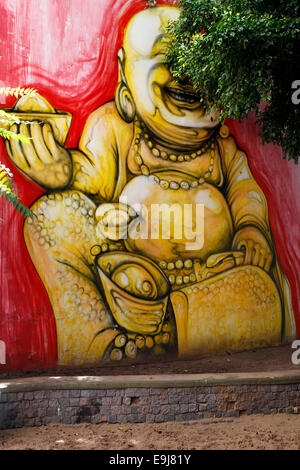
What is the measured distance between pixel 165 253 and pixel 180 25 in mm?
3184

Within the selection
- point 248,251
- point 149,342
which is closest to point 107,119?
point 248,251

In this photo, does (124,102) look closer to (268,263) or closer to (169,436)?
(268,263)

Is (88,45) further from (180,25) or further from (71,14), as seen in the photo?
(180,25)

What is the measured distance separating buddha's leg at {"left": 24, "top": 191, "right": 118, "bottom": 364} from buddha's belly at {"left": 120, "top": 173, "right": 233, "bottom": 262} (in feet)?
2.11

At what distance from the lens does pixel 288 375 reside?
538 cm

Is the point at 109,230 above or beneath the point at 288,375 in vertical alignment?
above

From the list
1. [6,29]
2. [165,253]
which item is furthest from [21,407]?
[6,29]

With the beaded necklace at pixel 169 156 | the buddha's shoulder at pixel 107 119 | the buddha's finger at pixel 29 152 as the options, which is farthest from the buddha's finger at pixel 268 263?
the buddha's finger at pixel 29 152

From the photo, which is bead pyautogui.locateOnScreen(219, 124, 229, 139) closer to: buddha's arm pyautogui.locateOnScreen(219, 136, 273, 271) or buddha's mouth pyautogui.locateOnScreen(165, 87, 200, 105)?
buddha's arm pyautogui.locateOnScreen(219, 136, 273, 271)

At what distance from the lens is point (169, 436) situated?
471 cm

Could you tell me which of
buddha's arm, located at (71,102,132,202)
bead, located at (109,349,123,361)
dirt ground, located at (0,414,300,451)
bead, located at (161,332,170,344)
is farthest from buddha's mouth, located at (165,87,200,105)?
dirt ground, located at (0,414,300,451)

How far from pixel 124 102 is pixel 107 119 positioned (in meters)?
0.37

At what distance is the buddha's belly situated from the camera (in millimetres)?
6730

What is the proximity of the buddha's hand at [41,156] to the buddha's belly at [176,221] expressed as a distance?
36.2 inches
